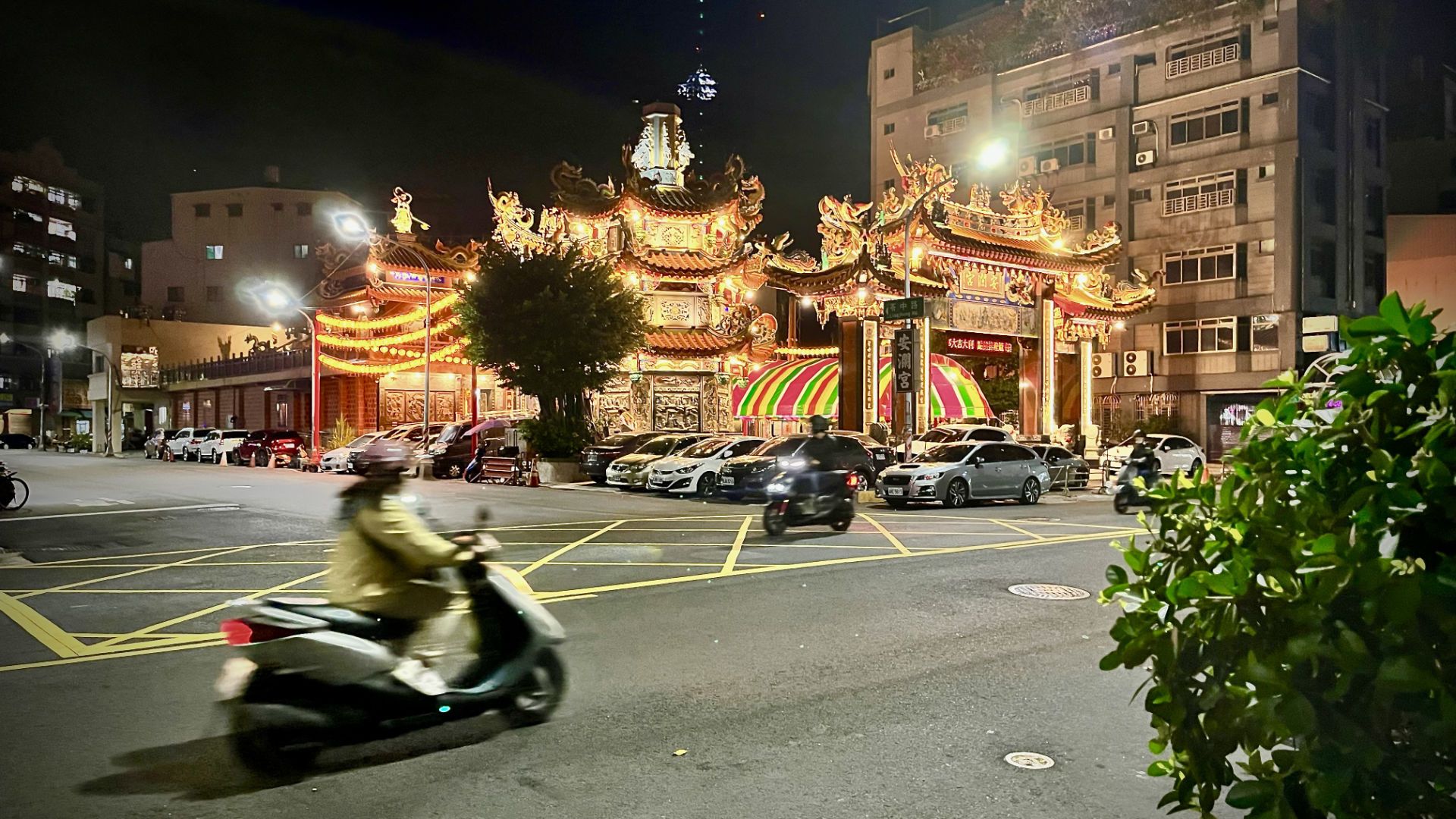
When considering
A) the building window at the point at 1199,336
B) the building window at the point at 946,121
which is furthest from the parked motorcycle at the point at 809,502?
the building window at the point at 946,121

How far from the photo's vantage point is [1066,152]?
160ft

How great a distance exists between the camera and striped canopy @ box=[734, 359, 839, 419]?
3738cm

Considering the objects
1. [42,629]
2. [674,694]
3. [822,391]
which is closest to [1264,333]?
[822,391]

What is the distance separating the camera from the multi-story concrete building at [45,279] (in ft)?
233

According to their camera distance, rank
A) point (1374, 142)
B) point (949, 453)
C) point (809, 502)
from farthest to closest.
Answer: point (1374, 142) → point (949, 453) → point (809, 502)

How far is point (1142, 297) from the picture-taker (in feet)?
129

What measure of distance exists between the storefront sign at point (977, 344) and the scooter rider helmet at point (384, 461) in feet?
93.1

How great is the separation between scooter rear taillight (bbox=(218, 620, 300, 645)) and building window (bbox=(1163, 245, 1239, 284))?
44.2 m

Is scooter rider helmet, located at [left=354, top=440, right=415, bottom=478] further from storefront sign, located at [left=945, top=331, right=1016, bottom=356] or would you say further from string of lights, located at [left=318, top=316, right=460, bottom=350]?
string of lights, located at [left=318, top=316, right=460, bottom=350]

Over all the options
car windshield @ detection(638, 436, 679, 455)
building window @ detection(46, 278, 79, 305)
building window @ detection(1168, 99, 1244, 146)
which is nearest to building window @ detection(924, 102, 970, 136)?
building window @ detection(1168, 99, 1244, 146)

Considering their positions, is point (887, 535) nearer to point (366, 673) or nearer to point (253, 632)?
point (366, 673)

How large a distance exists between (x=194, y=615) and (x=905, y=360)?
1981 centimetres

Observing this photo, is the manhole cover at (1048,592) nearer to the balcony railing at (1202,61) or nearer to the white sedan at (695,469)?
the white sedan at (695,469)

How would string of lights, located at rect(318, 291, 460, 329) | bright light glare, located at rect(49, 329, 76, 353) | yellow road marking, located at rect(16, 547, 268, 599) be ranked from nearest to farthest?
1. yellow road marking, located at rect(16, 547, 268, 599)
2. string of lights, located at rect(318, 291, 460, 329)
3. bright light glare, located at rect(49, 329, 76, 353)
